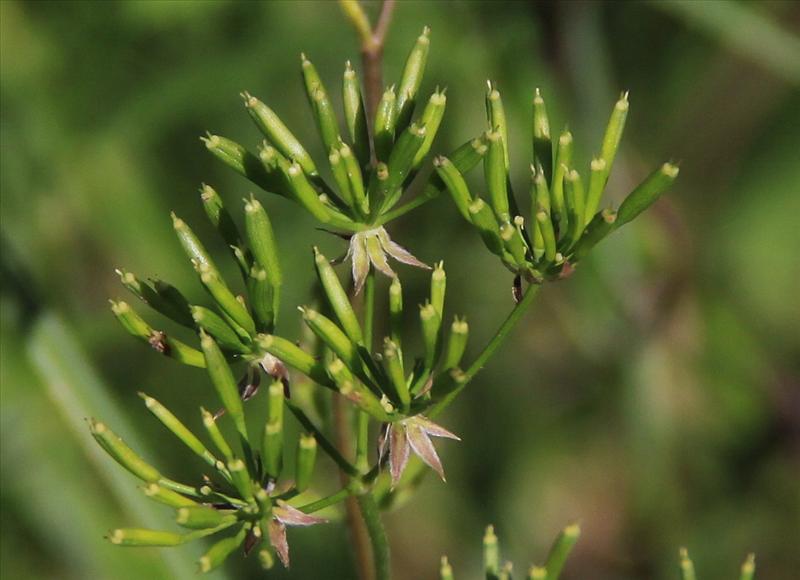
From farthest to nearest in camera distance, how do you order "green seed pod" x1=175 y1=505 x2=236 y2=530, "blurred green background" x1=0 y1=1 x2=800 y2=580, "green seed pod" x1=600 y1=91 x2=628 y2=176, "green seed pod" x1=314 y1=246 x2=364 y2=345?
1. "blurred green background" x1=0 y1=1 x2=800 y2=580
2. "green seed pod" x1=600 y1=91 x2=628 y2=176
3. "green seed pod" x1=314 y1=246 x2=364 y2=345
4. "green seed pod" x1=175 y1=505 x2=236 y2=530

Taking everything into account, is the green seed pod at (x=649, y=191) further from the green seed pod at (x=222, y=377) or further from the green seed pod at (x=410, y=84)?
the green seed pod at (x=222, y=377)

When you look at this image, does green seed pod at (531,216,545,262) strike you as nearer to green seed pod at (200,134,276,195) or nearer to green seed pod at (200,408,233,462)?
green seed pod at (200,134,276,195)

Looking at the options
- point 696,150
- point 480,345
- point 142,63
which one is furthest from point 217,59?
point 696,150

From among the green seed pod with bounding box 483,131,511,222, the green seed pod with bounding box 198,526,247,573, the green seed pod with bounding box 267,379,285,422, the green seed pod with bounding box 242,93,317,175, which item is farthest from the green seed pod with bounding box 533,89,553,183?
the green seed pod with bounding box 198,526,247,573

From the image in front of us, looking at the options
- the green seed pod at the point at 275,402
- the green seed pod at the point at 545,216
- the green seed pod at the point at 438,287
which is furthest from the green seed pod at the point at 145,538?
the green seed pod at the point at 545,216

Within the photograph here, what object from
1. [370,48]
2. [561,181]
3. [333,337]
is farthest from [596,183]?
[370,48]

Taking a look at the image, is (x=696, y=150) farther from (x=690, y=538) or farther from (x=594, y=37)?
(x=690, y=538)
